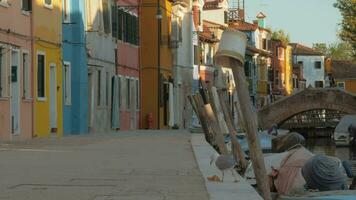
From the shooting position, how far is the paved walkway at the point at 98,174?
39.8ft

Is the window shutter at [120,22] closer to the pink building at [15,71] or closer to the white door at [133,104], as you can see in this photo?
the white door at [133,104]

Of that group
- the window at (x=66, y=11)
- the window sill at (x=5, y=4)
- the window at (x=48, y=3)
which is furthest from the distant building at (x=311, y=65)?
the window sill at (x=5, y=4)

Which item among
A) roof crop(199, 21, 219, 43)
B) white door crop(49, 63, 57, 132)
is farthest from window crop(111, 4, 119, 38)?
roof crop(199, 21, 219, 43)

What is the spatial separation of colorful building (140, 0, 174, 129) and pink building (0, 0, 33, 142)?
797 inches

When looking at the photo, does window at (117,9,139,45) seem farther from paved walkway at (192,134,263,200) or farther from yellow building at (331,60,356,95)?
yellow building at (331,60,356,95)

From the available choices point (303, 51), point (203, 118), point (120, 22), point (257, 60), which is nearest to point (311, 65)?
point (303, 51)

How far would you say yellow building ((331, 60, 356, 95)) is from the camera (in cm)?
12862

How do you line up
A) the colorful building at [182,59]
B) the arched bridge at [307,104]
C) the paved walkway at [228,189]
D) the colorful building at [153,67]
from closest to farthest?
the paved walkway at [228,189] < the colorful building at [153,67] < the colorful building at [182,59] < the arched bridge at [307,104]

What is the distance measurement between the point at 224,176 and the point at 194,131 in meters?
26.4

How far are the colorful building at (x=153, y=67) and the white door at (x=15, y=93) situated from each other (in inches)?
837

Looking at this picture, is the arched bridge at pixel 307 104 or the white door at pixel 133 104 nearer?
the white door at pixel 133 104

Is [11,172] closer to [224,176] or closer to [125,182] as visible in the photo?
[125,182]

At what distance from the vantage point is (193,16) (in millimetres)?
67562

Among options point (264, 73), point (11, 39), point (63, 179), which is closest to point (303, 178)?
point (63, 179)
